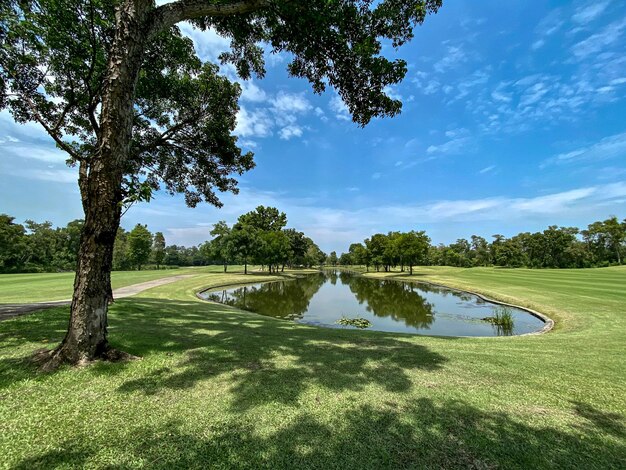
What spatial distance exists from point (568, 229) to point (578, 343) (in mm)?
84675

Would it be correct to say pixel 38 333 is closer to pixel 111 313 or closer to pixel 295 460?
pixel 111 313

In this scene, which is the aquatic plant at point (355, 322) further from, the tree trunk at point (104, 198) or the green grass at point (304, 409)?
the tree trunk at point (104, 198)

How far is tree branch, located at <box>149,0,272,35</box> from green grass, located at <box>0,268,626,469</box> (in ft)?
18.3

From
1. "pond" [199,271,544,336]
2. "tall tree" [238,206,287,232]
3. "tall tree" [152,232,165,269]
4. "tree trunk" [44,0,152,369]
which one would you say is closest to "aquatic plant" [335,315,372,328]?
"pond" [199,271,544,336]

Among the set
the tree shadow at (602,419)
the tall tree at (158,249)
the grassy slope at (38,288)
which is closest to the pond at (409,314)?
the tree shadow at (602,419)

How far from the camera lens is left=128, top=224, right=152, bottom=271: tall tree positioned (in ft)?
184

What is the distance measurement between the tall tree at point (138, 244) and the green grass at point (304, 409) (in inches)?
2289

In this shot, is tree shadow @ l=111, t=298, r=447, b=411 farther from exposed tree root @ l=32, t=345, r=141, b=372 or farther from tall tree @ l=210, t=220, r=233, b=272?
tall tree @ l=210, t=220, r=233, b=272

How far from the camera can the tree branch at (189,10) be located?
4.65 meters

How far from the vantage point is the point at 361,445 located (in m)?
2.71

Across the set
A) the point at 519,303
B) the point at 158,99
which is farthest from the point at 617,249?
the point at 158,99

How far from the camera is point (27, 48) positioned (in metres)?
7.29

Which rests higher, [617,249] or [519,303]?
[617,249]

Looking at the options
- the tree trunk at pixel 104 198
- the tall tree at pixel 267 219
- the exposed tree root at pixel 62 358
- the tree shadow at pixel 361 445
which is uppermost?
the tall tree at pixel 267 219
